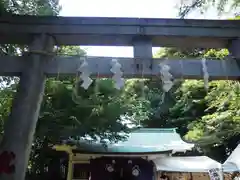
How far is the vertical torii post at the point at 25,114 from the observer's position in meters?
3.47

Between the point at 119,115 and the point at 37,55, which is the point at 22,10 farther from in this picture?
the point at 119,115

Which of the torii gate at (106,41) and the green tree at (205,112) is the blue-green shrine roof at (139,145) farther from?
the torii gate at (106,41)

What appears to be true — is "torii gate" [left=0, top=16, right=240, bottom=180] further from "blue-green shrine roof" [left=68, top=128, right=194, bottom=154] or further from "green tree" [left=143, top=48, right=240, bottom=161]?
"blue-green shrine roof" [left=68, top=128, right=194, bottom=154]

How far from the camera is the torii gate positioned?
12.8ft

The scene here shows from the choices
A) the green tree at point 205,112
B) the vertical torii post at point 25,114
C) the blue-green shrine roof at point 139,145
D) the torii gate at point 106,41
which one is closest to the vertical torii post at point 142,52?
the torii gate at point 106,41

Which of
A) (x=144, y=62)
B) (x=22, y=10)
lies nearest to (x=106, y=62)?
(x=144, y=62)

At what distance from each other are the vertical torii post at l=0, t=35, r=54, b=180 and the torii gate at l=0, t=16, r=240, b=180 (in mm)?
12

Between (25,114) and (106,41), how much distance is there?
1505mm

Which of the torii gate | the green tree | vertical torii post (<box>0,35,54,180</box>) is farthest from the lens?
the green tree

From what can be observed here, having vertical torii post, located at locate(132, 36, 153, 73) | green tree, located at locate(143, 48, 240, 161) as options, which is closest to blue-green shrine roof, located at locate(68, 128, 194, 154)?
green tree, located at locate(143, 48, 240, 161)

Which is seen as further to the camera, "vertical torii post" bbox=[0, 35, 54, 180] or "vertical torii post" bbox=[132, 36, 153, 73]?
"vertical torii post" bbox=[132, 36, 153, 73]

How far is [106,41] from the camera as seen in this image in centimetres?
423

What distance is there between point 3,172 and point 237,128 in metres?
8.55

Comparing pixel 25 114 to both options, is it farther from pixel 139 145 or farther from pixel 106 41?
pixel 139 145
